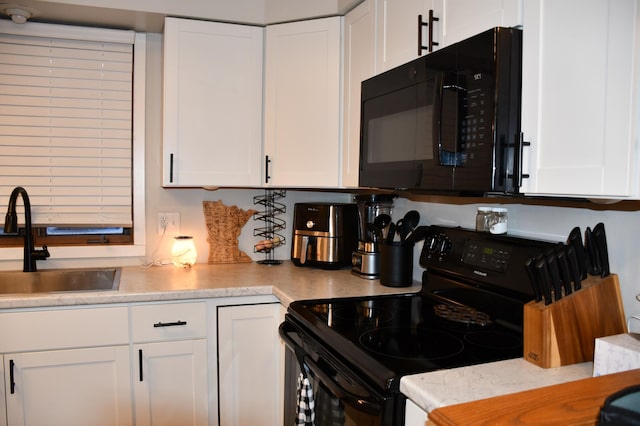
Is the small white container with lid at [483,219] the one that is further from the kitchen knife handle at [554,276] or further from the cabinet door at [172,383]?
the cabinet door at [172,383]

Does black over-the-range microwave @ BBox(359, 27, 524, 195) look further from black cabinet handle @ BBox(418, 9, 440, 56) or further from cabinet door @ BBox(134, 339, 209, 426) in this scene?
cabinet door @ BBox(134, 339, 209, 426)

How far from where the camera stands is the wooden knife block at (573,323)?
1122 mm

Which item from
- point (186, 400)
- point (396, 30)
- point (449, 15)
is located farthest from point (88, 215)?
point (449, 15)

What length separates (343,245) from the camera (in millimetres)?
2408

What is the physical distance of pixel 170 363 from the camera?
6.49ft

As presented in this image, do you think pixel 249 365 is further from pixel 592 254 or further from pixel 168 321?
pixel 592 254

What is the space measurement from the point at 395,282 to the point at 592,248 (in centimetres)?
91

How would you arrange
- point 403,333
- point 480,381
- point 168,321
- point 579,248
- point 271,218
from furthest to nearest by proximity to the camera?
point 271,218
point 168,321
point 403,333
point 579,248
point 480,381

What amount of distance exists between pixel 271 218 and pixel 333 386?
4.96ft

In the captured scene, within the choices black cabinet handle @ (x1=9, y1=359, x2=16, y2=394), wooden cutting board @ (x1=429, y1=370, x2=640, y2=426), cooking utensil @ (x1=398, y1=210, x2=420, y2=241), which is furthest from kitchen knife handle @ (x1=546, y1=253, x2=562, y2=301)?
black cabinet handle @ (x1=9, y1=359, x2=16, y2=394)

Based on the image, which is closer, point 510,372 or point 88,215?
point 510,372

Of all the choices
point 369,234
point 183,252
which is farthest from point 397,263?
point 183,252

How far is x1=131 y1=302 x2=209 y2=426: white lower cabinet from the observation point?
6.34 feet

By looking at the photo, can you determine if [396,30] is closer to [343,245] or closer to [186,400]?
[343,245]
